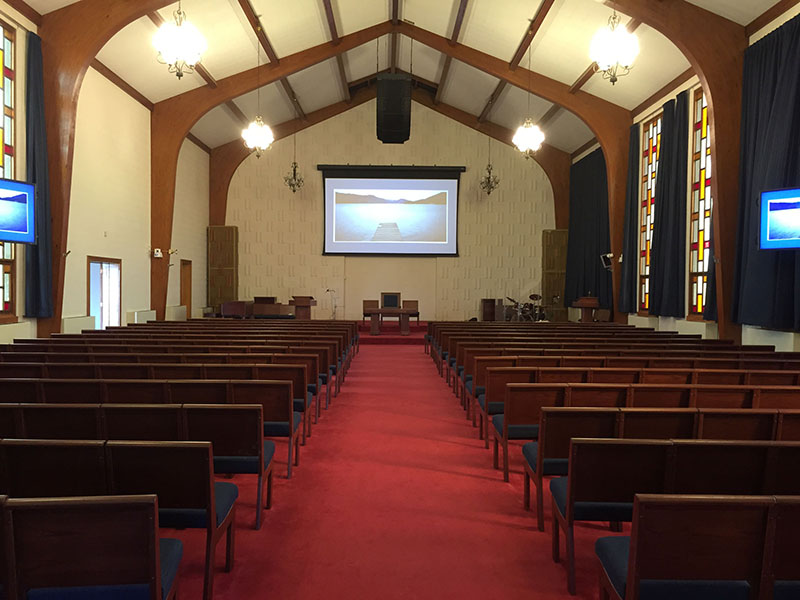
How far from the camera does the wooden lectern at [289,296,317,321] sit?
44.4 ft

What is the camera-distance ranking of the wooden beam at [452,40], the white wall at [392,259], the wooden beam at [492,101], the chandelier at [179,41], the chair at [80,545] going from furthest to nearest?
the white wall at [392,259], the wooden beam at [492,101], the wooden beam at [452,40], the chandelier at [179,41], the chair at [80,545]

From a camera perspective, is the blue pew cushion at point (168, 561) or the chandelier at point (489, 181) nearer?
the blue pew cushion at point (168, 561)

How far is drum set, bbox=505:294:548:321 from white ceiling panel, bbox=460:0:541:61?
20.8 feet

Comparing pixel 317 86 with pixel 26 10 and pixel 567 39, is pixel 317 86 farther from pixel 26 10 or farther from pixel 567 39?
pixel 26 10

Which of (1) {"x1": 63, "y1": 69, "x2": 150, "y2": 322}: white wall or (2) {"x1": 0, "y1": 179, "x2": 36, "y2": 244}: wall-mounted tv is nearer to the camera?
(2) {"x1": 0, "y1": 179, "x2": 36, "y2": 244}: wall-mounted tv

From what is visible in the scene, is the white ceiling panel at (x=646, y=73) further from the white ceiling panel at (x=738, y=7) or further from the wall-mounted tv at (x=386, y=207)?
the wall-mounted tv at (x=386, y=207)

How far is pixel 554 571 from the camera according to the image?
2.48 metres

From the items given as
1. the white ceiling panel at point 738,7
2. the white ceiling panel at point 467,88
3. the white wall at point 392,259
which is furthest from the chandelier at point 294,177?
the white ceiling panel at point 738,7

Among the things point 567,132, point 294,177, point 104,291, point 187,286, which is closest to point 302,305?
point 187,286

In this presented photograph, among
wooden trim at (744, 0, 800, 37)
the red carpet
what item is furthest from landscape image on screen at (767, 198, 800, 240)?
the red carpet

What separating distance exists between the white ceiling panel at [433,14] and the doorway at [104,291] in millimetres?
7342

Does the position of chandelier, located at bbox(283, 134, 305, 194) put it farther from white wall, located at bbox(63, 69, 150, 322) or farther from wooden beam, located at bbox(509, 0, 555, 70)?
wooden beam, located at bbox(509, 0, 555, 70)

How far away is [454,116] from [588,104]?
5.18 m

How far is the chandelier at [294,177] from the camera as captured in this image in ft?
48.9
